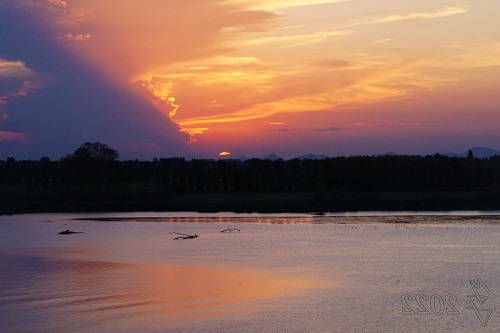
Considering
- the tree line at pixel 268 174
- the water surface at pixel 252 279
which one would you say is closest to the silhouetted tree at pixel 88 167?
the tree line at pixel 268 174

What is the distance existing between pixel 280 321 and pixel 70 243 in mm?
A: 25654

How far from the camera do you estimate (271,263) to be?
33312 millimetres

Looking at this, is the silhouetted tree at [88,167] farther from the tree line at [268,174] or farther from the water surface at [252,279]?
the water surface at [252,279]

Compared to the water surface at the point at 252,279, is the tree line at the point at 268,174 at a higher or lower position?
higher

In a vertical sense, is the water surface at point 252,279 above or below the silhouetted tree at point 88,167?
below

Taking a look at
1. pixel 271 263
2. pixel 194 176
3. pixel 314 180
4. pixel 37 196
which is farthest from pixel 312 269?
pixel 194 176

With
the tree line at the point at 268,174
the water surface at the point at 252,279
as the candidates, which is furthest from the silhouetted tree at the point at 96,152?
the water surface at the point at 252,279

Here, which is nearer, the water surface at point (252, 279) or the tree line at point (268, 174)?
the water surface at point (252, 279)

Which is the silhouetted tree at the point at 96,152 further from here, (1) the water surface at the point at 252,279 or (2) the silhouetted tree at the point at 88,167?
(1) the water surface at the point at 252,279

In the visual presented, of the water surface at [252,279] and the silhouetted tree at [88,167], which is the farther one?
the silhouetted tree at [88,167]

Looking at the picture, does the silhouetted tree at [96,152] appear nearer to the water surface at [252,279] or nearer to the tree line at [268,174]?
the tree line at [268,174]

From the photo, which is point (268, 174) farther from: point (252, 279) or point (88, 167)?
point (252, 279)

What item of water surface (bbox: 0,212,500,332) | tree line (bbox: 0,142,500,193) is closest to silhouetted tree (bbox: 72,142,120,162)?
tree line (bbox: 0,142,500,193)

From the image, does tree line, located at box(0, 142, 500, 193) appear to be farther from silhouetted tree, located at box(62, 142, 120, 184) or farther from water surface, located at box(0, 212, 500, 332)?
water surface, located at box(0, 212, 500, 332)
